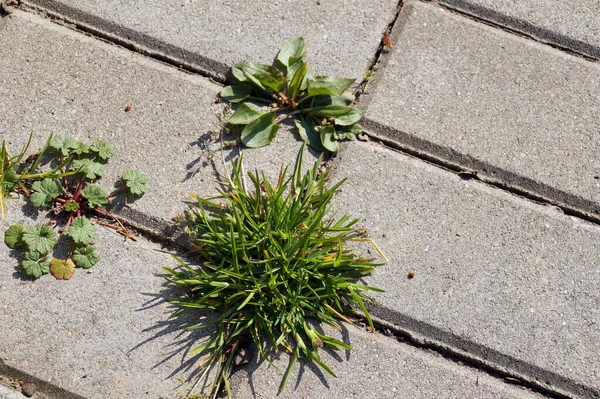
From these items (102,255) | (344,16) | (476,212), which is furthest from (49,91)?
(476,212)

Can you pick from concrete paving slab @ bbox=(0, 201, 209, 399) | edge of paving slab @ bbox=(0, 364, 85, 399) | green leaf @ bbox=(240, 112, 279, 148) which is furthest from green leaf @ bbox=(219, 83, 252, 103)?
edge of paving slab @ bbox=(0, 364, 85, 399)

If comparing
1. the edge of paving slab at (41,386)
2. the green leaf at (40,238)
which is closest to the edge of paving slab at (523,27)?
the green leaf at (40,238)

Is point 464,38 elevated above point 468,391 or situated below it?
above

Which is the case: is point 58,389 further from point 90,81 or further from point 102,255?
point 90,81

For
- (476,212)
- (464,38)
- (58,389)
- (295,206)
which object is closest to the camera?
(58,389)

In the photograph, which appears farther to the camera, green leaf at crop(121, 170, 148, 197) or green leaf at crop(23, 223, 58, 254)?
green leaf at crop(121, 170, 148, 197)

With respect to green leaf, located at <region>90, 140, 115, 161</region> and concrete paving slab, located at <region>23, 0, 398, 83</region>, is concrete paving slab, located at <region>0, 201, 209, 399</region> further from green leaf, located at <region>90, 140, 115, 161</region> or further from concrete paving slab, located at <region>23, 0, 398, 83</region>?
concrete paving slab, located at <region>23, 0, 398, 83</region>

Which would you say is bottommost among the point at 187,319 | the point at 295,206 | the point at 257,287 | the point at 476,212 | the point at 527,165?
the point at 187,319
